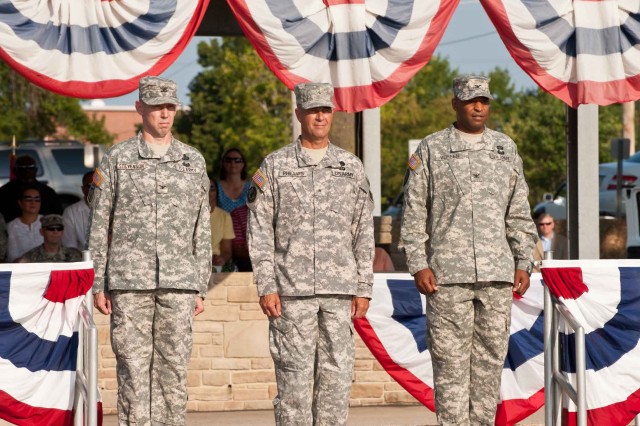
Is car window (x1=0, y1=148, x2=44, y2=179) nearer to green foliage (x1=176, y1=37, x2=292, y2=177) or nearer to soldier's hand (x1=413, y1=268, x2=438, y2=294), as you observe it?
soldier's hand (x1=413, y1=268, x2=438, y2=294)

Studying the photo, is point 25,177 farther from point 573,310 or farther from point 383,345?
point 573,310

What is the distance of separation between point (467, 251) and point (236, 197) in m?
4.73

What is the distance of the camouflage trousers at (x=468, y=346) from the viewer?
7.32 m

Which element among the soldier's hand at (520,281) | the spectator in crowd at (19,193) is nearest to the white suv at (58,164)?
the spectator in crowd at (19,193)

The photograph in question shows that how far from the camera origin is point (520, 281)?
24.2 ft

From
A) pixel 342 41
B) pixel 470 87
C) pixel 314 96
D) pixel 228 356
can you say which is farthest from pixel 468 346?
pixel 228 356

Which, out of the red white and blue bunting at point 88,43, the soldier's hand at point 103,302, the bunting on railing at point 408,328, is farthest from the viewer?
the bunting on railing at point 408,328

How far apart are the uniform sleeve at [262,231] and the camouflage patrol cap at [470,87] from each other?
1.16 metres

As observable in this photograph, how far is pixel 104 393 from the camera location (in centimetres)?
1081

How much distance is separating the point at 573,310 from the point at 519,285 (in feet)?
1.57

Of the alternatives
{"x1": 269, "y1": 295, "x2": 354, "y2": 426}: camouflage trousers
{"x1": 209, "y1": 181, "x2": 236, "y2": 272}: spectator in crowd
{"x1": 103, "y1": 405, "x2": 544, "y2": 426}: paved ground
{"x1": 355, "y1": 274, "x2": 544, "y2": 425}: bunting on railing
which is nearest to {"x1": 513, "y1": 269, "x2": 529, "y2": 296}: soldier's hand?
{"x1": 269, "y1": 295, "x2": 354, "y2": 426}: camouflage trousers

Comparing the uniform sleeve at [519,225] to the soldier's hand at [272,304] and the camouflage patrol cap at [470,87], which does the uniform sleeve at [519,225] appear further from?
the soldier's hand at [272,304]

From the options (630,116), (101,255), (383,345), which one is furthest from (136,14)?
(630,116)

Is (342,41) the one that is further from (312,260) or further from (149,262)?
(149,262)
